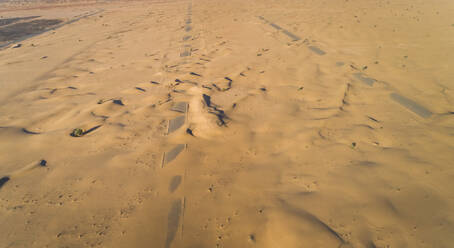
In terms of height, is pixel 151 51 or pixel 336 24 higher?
pixel 336 24

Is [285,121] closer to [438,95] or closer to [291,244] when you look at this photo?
[291,244]

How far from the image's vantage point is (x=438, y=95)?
12.1ft

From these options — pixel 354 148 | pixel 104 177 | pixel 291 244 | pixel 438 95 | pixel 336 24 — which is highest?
pixel 336 24

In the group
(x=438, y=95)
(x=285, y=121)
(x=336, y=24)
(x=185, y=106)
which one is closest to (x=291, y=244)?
(x=285, y=121)

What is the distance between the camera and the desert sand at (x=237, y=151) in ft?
6.56

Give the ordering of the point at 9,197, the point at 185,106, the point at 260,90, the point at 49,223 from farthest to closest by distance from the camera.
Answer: the point at 260,90 → the point at 185,106 → the point at 9,197 → the point at 49,223

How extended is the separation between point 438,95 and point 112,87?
6.12 meters

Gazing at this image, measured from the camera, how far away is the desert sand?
1999 millimetres

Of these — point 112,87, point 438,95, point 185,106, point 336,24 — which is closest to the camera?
point 438,95

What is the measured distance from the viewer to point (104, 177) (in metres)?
2.63

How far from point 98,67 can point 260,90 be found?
4707 millimetres

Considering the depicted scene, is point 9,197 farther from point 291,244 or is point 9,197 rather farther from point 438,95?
point 438,95

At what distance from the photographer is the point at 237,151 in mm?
2871

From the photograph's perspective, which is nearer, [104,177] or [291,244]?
[291,244]
